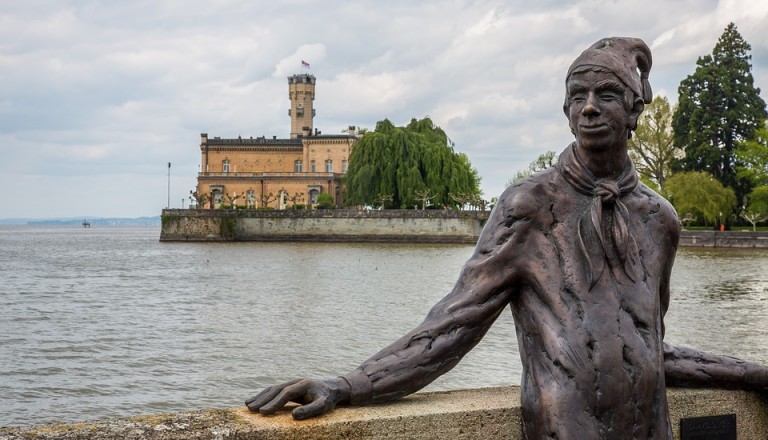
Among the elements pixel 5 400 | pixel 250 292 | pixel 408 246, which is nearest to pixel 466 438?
pixel 5 400

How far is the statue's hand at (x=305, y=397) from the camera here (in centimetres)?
218

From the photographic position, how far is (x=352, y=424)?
7.20ft

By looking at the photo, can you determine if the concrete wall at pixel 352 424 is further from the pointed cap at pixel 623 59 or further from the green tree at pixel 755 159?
the green tree at pixel 755 159

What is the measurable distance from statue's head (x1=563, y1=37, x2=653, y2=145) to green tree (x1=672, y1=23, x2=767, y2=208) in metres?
53.4

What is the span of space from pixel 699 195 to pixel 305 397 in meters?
49.3

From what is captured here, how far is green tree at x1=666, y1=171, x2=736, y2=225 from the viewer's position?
4859 cm

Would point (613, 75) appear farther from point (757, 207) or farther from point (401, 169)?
point (401, 169)

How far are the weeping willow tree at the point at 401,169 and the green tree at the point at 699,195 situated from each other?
16853 mm

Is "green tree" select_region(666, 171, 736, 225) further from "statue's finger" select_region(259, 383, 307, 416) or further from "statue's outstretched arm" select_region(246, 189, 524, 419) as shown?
"statue's finger" select_region(259, 383, 307, 416)

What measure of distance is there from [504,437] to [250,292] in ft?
89.6

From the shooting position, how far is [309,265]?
42469mm

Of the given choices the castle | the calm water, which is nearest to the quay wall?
the castle

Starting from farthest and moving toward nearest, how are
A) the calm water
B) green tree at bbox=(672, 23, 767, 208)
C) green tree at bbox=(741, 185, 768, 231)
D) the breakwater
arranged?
the breakwater → green tree at bbox=(672, 23, 767, 208) → green tree at bbox=(741, 185, 768, 231) → the calm water

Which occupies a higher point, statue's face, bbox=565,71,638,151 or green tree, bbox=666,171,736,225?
green tree, bbox=666,171,736,225
